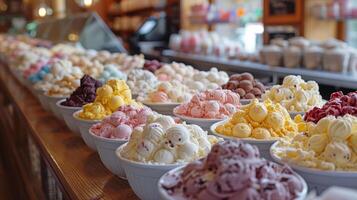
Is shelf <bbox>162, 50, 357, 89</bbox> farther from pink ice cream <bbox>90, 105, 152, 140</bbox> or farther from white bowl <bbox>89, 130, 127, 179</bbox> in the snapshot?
white bowl <bbox>89, 130, 127, 179</bbox>

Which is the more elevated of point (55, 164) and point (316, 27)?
point (316, 27)

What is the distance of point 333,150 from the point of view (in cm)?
100

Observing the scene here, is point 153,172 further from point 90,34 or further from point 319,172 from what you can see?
point 90,34

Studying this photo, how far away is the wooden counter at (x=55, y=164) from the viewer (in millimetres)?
1290

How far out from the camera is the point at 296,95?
1.50 meters

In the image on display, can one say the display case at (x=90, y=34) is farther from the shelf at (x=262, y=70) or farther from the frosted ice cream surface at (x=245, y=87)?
the frosted ice cream surface at (x=245, y=87)

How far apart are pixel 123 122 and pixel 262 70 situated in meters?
2.78

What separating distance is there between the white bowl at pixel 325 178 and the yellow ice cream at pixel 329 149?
0.05 ft

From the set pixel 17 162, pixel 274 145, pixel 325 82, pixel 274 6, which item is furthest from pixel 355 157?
pixel 274 6

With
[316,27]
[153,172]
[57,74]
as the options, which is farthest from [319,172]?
[316,27]

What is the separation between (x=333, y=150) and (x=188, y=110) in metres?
0.63

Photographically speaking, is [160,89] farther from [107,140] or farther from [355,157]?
[355,157]

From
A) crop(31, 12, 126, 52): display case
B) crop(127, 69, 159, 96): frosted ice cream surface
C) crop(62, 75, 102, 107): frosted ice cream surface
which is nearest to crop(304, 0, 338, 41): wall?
crop(31, 12, 126, 52): display case

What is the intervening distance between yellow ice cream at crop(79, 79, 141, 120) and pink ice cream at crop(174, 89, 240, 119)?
18 cm
